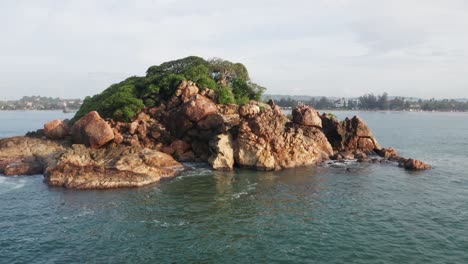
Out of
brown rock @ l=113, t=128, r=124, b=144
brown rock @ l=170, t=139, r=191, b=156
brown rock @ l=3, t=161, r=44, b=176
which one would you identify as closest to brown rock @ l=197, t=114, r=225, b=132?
brown rock @ l=170, t=139, r=191, b=156

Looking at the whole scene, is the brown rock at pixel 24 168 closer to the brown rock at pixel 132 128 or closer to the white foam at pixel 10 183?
the white foam at pixel 10 183

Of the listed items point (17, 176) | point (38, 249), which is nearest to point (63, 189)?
point (17, 176)

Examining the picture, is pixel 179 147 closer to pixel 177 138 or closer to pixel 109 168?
pixel 177 138

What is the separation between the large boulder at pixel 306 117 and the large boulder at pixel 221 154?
14594mm

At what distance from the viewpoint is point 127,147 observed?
54.3m

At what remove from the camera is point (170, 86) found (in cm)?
6906

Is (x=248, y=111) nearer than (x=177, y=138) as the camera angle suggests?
Yes

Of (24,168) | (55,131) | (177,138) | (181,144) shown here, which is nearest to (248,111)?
(181,144)

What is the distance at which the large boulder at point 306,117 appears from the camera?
2475 inches

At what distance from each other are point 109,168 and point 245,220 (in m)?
22.1

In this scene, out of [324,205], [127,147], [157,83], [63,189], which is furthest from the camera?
[157,83]

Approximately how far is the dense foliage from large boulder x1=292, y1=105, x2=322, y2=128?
1196 cm

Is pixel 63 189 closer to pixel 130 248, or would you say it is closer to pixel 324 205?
pixel 130 248

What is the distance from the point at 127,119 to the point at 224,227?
1512 inches
